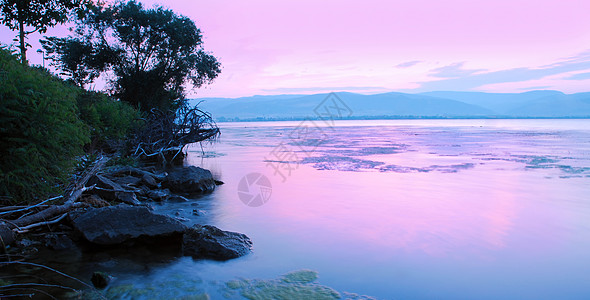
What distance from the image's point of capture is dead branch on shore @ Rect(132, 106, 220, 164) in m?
18.7

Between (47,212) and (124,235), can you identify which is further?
(47,212)

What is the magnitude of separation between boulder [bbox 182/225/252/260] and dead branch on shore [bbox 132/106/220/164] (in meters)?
11.5

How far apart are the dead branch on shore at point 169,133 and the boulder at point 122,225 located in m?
10.9

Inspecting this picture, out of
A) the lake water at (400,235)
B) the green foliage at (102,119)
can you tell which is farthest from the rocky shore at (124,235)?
the green foliage at (102,119)

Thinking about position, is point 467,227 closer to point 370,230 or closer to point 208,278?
point 370,230

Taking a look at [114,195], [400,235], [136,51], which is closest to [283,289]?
[400,235]

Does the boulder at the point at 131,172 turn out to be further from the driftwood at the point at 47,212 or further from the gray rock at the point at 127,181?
the driftwood at the point at 47,212

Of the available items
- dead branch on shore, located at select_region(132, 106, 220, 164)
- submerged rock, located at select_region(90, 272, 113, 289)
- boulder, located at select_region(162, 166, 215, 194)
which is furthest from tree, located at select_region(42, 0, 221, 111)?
submerged rock, located at select_region(90, 272, 113, 289)

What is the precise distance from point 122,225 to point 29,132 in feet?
6.97

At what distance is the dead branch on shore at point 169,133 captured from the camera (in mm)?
18703

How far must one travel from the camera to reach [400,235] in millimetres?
8398

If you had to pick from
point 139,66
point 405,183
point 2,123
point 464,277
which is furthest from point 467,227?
point 139,66

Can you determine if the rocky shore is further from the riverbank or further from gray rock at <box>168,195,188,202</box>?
gray rock at <box>168,195,188,202</box>

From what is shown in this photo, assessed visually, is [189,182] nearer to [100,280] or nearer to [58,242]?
[58,242]
